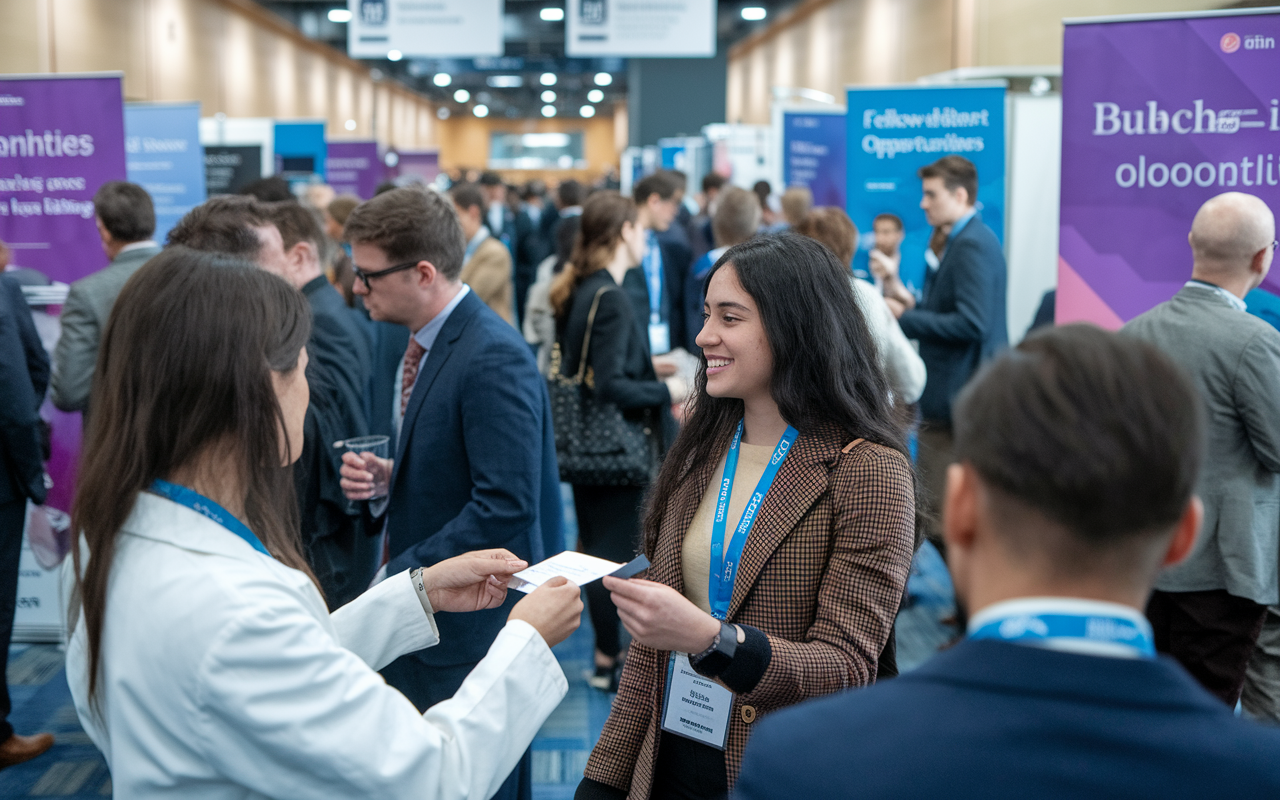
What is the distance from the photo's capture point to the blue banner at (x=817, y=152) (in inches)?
283

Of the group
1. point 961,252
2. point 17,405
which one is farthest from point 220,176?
point 961,252

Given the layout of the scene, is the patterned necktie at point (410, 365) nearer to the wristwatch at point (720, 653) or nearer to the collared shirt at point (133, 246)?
the wristwatch at point (720, 653)

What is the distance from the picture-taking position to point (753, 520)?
1.57 meters

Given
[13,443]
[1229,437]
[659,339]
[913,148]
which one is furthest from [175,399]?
[913,148]

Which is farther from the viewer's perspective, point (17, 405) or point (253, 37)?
point (253, 37)

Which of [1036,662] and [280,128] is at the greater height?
[280,128]

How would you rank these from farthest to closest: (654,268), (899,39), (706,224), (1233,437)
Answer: (899,39) → (706,224) → (654,268) → (1233,437)

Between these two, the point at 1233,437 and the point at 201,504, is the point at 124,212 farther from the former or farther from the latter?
the point at 1233,437

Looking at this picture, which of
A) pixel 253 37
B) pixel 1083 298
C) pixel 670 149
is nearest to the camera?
pixel 1083 298

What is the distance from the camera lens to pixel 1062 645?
2.41 feet

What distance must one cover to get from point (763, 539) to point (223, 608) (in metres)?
0.78

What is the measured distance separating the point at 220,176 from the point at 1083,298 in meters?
6.60

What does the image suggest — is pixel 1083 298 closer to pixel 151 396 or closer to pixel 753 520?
pixel 753 520

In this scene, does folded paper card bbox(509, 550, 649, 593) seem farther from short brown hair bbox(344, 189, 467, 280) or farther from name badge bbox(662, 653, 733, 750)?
short brown hair bbox(344, 189, 467, 280)
